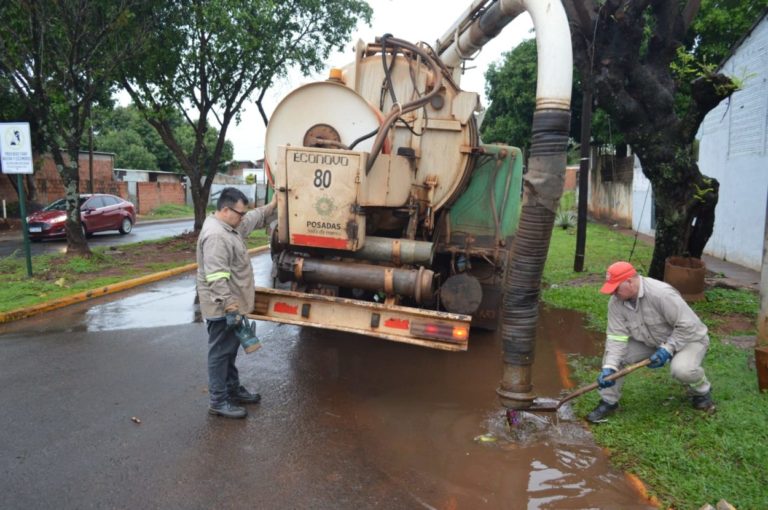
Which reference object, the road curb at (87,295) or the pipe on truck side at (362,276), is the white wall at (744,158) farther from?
the road curb at (87,295)

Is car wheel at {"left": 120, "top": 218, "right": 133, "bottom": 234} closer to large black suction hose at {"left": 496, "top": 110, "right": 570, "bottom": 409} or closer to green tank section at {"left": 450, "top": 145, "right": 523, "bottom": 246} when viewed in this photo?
green tank section at {"left": 450, "top": 145, "right": 523, "bottom": 246}

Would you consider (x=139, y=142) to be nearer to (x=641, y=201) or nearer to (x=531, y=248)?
(x=641, y=201)

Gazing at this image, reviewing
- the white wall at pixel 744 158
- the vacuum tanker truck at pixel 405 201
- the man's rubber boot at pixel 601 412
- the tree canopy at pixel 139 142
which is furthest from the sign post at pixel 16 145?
the tree canopy at pixel 139 142

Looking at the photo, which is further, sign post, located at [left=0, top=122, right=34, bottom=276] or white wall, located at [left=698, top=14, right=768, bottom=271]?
white wall, located at [left=698, top=14, right=768, bottom=271]

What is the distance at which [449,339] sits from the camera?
4.45 meters

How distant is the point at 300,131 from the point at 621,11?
4525 mm

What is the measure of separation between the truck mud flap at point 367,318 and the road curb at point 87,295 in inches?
172

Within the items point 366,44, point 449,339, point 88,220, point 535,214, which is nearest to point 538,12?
point 535,214

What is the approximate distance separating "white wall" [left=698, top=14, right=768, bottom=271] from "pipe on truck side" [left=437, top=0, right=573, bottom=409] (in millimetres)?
7642

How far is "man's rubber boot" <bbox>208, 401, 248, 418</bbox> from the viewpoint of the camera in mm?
4391

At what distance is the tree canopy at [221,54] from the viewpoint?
12680mm

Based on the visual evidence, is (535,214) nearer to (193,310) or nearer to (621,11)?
(621,11)

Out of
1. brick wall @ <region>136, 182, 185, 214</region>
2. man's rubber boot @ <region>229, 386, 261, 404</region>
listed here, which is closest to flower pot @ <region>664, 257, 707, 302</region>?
man's rubber boot @ <region>229, 386, 261, 404</region>

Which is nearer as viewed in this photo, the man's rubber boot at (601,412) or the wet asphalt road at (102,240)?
the man's rubber boot at (601,412)
